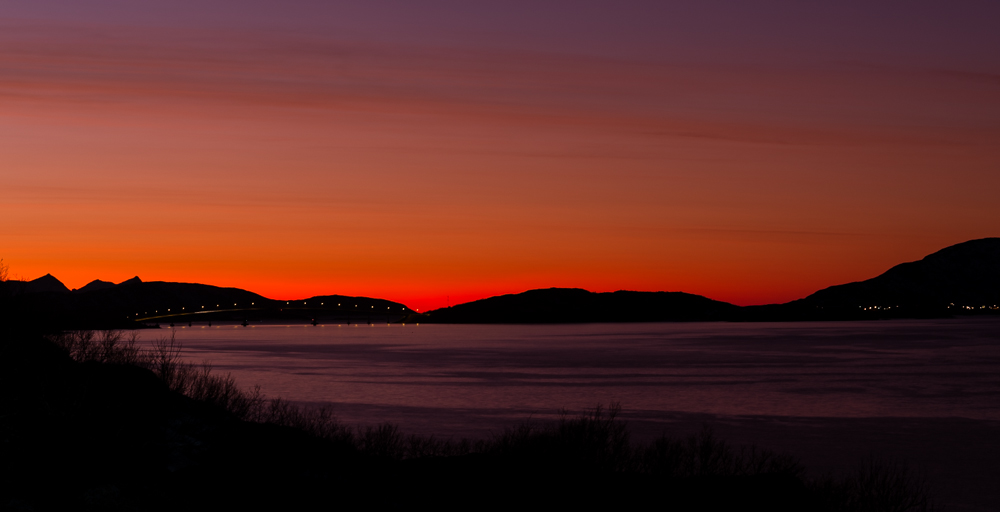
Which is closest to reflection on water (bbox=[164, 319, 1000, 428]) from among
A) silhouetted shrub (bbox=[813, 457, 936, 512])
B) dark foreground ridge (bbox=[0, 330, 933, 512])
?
silhouetted shrub (bbox=[813, 457, 936, 512])

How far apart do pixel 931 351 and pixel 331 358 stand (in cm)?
8377

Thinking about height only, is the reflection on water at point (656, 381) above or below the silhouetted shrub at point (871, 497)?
above

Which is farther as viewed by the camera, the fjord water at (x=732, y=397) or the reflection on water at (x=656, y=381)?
the reflection on water at (x=656, y=381)

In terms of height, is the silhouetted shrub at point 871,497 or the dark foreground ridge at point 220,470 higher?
the dark foreground ridge at point 220,470

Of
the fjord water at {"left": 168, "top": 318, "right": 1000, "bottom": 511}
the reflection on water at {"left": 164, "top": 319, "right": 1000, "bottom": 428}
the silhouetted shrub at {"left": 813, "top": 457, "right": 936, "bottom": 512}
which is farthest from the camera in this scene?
the reflection on water at {"left": 164, "top": 319, "right": 1000, "bottom": 428}

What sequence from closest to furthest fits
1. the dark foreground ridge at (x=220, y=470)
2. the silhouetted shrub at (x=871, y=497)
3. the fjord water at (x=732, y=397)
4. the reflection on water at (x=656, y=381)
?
1. the dark foreground ridge at (x=220, y=470)
2. the silhouetted shrub at (x=871, y=497)
3. the fjord water at (x=732, y=397)
4. the reflection on water at (x=656, y=381)

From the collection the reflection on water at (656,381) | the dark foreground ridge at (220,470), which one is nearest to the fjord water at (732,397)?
the reflection on water at (656,381)

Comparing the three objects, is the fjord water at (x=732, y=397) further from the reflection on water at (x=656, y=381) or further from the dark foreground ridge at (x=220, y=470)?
the dark foreground ridge at (x=220, y=470)

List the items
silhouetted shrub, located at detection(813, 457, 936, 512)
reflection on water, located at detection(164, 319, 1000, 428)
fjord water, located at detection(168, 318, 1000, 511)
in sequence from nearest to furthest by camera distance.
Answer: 1. silhouetted shrub, located at detection(813, 457, 936, 512)
2. fjord water, located at detection(168, 318, 1000, 511)
3. reflection on water, located at detection(164, 319, 1000, 428)

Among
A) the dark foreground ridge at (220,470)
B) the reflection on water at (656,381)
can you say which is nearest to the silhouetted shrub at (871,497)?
the dark foreground ridge at (220,470)

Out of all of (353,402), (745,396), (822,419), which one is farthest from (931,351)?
(353,402)

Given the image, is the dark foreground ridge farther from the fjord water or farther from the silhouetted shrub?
the fjord water

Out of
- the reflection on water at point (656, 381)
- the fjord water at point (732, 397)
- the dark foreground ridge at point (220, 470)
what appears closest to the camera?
the dark foreground ridge at point (220, 470)

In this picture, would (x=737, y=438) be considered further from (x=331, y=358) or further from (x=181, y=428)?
(x=331, y=358)
